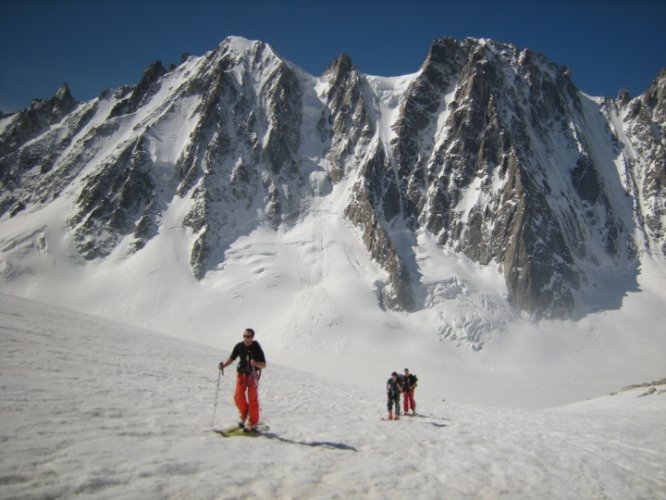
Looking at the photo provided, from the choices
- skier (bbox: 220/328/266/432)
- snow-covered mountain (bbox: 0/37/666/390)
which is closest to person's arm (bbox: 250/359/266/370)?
skier (bbox: 220/328/266/432)

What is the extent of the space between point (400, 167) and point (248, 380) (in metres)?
102

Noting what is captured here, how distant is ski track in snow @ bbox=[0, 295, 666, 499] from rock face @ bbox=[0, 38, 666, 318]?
72.1 m

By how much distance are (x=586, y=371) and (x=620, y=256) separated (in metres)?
46.1

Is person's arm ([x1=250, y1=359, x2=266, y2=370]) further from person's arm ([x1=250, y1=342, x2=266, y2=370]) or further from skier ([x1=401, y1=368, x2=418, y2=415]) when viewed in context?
skier ([x1=401, y1=368, x2=418, y2=415])

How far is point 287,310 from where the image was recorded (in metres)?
80.9

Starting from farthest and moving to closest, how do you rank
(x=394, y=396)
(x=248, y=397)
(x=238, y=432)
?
(x=394, y=396) < (x=248, y=397) < (x=238, y=432)

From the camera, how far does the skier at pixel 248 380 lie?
9078mm

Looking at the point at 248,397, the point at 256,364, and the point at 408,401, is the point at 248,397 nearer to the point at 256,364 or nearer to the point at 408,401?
the point at 256,364

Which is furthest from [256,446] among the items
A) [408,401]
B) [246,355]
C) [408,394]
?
[408,401]

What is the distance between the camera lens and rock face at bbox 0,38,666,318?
9506 centimetres

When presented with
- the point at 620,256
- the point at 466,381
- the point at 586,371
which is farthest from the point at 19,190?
the point at 620,256

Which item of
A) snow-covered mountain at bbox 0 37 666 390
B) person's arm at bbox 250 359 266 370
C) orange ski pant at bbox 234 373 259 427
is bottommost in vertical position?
orange ski pant at bbox 234 373 259 427

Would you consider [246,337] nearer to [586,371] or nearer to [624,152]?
[586,371]

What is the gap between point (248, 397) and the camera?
29.7ft
